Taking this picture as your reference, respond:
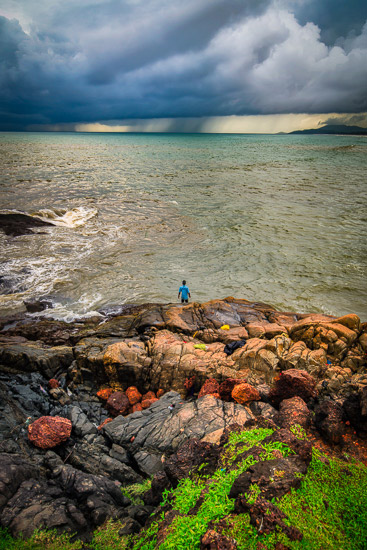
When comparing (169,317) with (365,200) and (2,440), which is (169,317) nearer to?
(2,440)

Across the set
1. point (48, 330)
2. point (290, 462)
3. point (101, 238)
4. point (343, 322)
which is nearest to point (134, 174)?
point (101, 238)

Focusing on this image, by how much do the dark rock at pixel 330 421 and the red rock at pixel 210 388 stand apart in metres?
2.96

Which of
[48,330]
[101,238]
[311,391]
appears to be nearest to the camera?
[311,391]

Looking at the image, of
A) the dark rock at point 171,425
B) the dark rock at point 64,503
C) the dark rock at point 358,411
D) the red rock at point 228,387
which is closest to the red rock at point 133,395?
the dark rock at point 171,425

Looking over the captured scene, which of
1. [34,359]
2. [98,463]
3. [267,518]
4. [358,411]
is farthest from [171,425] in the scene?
[34,359]

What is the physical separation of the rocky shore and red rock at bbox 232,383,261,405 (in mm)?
28

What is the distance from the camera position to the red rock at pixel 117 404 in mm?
8938

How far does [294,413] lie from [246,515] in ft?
10.3

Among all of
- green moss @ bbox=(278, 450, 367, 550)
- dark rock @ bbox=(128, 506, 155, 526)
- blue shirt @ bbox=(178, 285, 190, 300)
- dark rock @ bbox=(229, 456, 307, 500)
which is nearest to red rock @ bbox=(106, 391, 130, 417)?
dark rock @ bbox=(128, 506, 155, 526)

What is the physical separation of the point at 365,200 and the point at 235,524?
43666 millimetres

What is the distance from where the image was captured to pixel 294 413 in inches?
263

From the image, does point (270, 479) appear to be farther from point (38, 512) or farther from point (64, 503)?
point (38, 512)

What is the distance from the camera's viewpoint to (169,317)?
13.0 metres

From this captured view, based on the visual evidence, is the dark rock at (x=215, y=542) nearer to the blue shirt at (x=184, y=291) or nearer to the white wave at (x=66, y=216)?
the blue shirt at (x=184, y=291)
